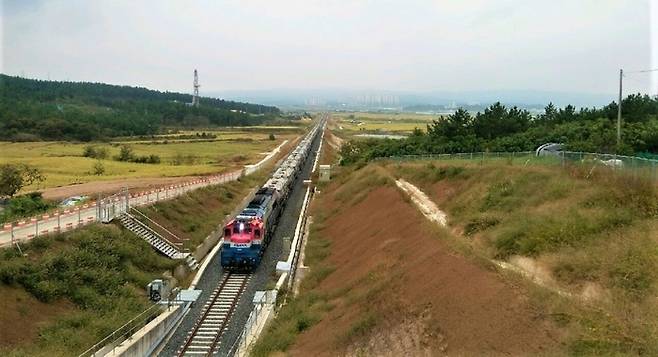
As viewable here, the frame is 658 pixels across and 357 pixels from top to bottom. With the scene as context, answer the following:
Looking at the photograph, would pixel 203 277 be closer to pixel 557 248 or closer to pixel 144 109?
pixel 557 248

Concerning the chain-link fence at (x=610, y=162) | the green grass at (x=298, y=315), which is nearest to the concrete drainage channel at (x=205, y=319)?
the green grass at (x=298, y=315)

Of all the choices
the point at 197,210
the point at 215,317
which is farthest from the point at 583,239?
the point at 197,210

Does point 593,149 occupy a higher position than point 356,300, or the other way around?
point 593,149

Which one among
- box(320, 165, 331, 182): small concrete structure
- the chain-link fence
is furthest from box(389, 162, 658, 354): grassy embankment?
box(320, 165, 331, 182): small concrete structure

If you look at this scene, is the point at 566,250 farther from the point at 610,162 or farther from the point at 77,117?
the point at 77,117

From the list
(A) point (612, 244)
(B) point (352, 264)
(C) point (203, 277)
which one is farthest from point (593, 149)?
(C) point (203, 277)

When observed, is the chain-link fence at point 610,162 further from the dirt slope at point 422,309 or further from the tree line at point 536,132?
the dirt slope at point 422,309

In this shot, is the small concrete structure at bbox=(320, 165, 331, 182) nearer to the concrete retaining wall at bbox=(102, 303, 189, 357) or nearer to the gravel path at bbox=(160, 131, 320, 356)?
the gravel path at bbox=(160, 131, 320, 356)

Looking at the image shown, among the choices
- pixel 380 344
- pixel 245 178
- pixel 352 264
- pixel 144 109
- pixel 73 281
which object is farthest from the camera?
pixel 144 109
